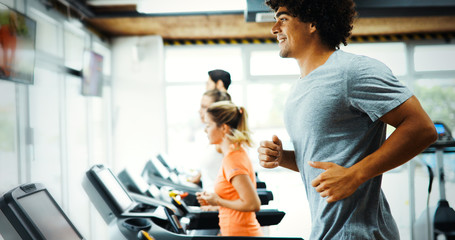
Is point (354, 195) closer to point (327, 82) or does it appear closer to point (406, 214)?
point (327, 82)

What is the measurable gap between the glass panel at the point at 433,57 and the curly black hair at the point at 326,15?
5521 mm

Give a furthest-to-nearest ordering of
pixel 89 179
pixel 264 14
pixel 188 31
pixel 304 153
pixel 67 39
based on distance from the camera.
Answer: pixel 188 31 < pixel 67 39 < pixel 264 14 < pixel 89 179 < pixel 304 153

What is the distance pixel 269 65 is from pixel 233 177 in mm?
4252

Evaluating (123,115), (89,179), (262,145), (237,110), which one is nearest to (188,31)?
(123,115)

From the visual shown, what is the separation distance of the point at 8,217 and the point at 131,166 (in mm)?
4642

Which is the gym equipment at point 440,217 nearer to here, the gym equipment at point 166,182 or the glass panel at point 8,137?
the gym equipment at point 166,182

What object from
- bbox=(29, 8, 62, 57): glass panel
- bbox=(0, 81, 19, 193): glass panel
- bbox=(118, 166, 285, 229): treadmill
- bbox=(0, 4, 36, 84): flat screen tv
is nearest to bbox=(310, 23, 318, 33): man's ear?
bbox=(118, 166, 285, 229): treadmill

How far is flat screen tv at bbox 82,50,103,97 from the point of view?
156 inches

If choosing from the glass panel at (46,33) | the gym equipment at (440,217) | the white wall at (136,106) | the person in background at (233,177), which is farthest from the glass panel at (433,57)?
the glass panel at (46,33)

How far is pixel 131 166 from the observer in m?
5.57

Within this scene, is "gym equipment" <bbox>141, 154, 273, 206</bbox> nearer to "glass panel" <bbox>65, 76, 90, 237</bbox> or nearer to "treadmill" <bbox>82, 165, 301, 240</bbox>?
"glass panel" <bbox>65, 76, 90, 237</bbox>

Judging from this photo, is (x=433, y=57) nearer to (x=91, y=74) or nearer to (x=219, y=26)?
(x=219, y=26)

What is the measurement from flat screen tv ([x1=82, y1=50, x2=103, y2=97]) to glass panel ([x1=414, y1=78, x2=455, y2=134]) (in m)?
5.05

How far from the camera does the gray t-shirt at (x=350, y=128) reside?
2.90 ft
